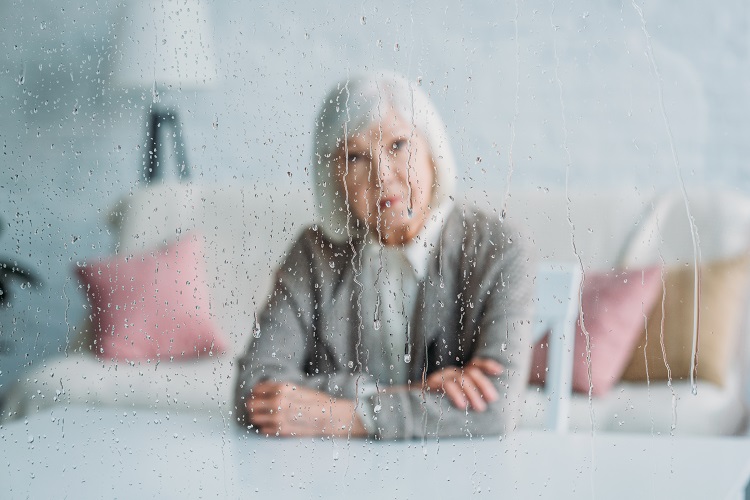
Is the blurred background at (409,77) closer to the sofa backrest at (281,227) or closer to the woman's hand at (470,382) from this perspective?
the sofa backrest at (281,227)

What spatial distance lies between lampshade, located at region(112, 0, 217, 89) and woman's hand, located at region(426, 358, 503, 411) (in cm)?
28

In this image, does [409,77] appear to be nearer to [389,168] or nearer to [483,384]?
[389,168]

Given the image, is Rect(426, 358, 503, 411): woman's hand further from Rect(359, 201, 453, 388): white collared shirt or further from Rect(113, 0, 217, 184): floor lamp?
Rect(113, 0, 217, 184): floor lamp

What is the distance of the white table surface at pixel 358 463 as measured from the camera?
662 millimetres

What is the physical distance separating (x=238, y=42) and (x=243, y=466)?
0.32m

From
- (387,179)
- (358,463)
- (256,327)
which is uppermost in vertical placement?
(387,179)

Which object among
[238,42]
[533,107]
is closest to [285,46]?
[238,42]

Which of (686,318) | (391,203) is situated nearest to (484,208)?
(391,203)

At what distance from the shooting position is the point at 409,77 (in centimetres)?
64

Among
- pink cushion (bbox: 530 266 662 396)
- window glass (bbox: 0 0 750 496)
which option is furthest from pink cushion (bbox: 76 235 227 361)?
pink cushion (bbox: 530 266 662 396)

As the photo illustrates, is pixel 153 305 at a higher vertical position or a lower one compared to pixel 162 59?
lower

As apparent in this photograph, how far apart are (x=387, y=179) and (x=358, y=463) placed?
216 millimetres

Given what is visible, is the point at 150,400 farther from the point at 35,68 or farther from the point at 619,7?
the point at 619,7

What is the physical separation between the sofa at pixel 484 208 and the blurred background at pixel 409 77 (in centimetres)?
1
